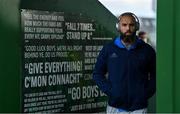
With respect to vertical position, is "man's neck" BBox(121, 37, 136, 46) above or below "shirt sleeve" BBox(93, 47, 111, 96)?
above

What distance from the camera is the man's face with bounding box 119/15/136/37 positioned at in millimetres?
4688

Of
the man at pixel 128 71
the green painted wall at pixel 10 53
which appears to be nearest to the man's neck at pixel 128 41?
the man at pixel 128 71

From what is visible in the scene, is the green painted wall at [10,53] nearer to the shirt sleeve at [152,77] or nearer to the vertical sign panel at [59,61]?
the vertical sign panel at [59,61]

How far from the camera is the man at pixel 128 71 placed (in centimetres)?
471

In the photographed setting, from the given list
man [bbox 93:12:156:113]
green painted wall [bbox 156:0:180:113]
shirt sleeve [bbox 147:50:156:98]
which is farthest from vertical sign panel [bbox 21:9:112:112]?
green painted wall [bbox 156:0:180:113]

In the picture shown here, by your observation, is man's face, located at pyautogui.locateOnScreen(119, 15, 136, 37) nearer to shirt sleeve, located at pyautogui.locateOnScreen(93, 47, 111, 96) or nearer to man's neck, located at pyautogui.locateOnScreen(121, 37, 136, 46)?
man's neck, located at pyautogui.locateOnScreen(121, 37, 136, 46)

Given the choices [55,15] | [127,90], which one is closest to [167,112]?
[127,90]

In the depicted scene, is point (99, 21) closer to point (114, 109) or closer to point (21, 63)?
point (21, 63)

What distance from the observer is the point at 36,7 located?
20.0 feet

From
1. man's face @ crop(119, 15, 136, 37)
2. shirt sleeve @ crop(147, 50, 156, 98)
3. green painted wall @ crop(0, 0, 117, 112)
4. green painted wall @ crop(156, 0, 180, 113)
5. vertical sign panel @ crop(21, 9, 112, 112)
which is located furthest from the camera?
vertical sign panel @ crop(21, 9, 112, 112)

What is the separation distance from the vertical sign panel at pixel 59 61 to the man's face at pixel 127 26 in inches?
60.4

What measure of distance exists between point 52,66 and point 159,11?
305 centimetres

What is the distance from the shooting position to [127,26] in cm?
470

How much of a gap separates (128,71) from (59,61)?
182 centimetres
